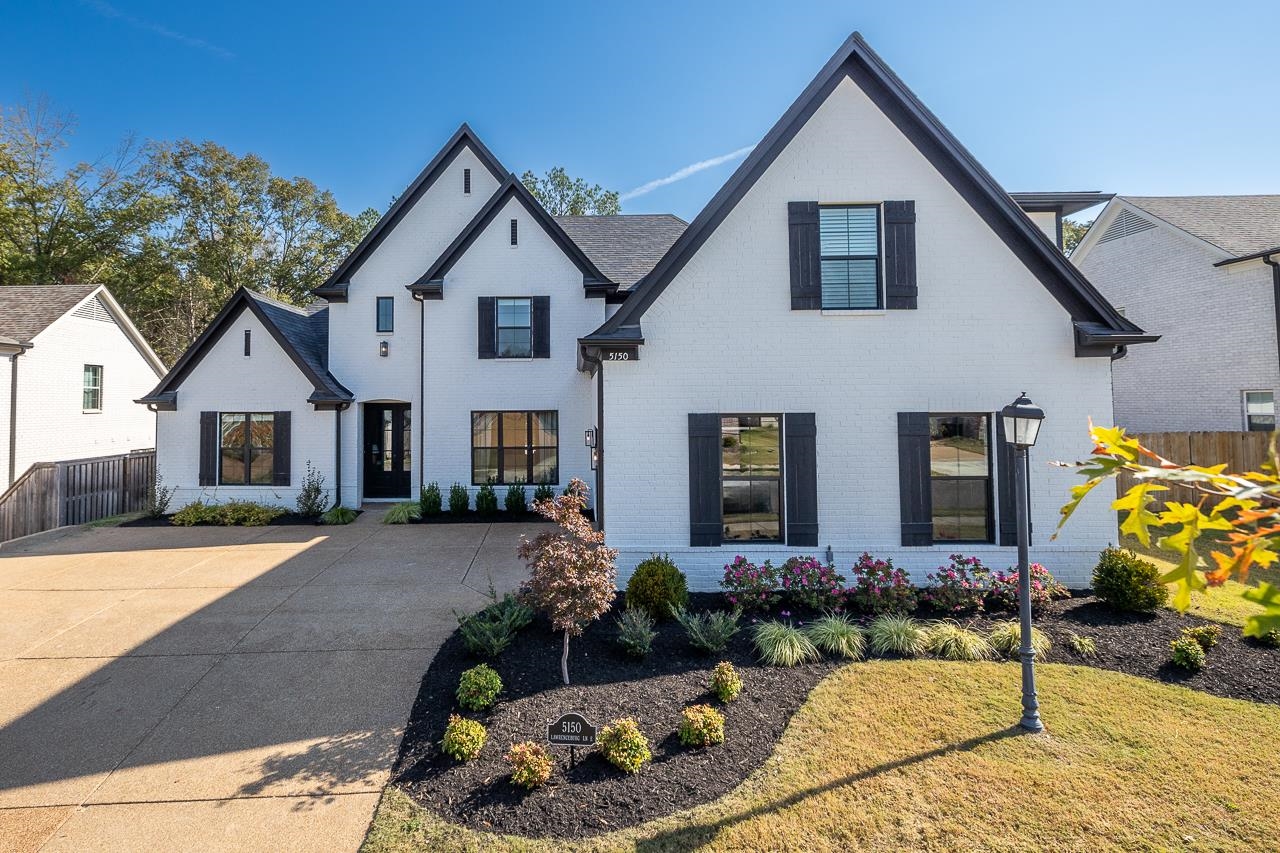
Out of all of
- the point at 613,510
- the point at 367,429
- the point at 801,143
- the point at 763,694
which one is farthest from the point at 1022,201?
the point at 367,429

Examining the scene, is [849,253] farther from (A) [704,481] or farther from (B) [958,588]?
(B) [958,588]

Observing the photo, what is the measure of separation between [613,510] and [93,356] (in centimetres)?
1840

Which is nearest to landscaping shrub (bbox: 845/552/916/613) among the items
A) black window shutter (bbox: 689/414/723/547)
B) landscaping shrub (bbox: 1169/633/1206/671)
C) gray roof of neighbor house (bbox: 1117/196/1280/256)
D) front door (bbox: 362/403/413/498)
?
black window shutter (bbox: 689/414/723/547)

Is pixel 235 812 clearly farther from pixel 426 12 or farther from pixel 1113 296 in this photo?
pixel 1113 296

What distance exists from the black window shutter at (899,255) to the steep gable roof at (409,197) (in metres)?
10.2

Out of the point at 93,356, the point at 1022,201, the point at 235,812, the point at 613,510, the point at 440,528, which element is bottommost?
the point at 235,812

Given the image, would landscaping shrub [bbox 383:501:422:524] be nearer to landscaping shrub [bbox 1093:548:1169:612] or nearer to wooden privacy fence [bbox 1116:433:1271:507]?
landscaping shrub [bbox 1093:548:1169:612]

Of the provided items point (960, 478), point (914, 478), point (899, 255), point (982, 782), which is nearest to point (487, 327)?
point (899, 255)

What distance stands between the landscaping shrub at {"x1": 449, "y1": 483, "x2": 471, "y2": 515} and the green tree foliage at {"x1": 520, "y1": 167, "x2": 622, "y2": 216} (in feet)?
81.1

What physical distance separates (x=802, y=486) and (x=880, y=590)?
162 cm

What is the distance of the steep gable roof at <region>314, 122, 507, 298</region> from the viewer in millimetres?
13883

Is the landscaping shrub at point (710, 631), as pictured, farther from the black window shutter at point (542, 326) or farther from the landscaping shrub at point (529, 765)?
the black window shutter at point (542, 326)

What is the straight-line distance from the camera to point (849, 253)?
7.87m

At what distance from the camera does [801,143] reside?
7746mm
